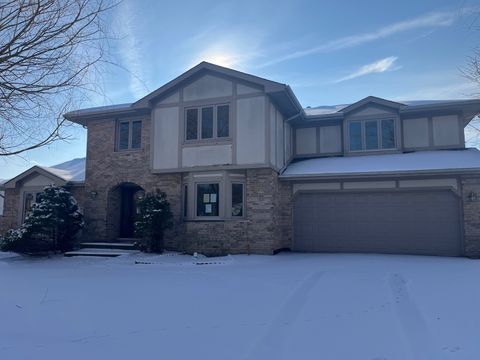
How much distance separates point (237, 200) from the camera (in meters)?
13.7

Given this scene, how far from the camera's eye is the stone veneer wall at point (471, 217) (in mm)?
12703

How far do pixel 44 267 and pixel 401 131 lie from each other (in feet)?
43.3

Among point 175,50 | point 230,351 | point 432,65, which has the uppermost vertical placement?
point 432,65

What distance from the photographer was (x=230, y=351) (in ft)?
14.3

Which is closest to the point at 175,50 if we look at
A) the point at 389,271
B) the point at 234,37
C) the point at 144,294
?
the point at 234,37

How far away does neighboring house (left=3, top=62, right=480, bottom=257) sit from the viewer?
43.2 feet

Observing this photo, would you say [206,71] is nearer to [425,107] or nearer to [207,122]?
[207,122]

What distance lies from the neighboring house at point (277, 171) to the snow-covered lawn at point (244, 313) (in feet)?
10.8

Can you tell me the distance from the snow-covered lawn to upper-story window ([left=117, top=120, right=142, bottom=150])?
6.53m

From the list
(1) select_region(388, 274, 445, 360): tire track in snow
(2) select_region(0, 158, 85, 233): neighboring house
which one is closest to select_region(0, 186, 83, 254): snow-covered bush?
(2) select_region(0, 158, 85, 233): neighboring house

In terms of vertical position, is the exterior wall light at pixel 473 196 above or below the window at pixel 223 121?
below

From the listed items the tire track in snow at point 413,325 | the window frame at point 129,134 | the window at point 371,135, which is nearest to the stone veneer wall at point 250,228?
the window frame at point 129,134

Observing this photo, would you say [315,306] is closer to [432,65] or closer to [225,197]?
[432,65]

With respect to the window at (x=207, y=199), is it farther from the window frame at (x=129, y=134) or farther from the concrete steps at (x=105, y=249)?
the window frame at (x=129, y=134)
